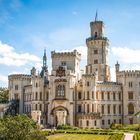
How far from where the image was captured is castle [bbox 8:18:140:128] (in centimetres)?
9884

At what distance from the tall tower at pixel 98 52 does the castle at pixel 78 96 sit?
7.59 ft

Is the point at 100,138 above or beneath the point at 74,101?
beneath

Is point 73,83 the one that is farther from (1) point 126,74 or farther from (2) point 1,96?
(2) point 1,96

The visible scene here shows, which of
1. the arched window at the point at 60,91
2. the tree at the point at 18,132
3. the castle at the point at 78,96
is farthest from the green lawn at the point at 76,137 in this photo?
the arched window at the point at 60,91

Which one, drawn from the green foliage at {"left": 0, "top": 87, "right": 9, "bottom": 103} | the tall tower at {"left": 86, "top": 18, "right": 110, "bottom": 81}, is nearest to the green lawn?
the tall tower at {"left": 86, "top": 18, "right": 110, "bottom": 81}

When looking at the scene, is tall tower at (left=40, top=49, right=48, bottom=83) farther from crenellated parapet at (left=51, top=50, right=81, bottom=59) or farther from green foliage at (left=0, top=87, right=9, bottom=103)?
green foliage at (left=0, top=87, right=9, bottom=103)

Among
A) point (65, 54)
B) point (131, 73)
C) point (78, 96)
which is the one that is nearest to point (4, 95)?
point (65, 54)

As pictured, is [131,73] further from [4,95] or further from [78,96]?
[4,95]

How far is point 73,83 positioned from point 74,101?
15.2 feet

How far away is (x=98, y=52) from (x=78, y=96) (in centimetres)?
1617

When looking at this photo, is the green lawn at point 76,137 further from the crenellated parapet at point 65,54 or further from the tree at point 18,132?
the crenellated parapet at point 65,54

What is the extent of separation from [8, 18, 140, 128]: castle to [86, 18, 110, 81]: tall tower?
2.31m

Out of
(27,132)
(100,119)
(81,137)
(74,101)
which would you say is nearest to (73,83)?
(74,101)

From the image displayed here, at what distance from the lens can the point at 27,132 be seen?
4950cm
